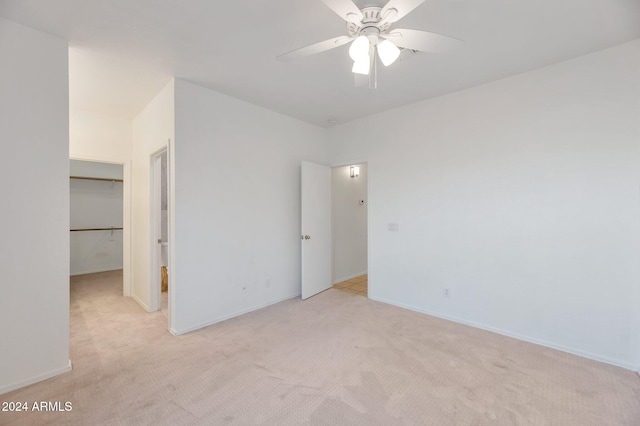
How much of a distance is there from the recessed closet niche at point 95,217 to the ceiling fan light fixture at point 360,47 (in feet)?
21.1

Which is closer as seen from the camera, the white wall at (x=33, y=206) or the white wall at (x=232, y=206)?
the white wall at (x=33, y=206)

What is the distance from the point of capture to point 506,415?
5.79 feet

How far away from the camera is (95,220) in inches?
239

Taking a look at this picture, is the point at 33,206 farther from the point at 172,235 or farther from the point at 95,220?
the point at 95,220

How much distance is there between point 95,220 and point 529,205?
305 inches

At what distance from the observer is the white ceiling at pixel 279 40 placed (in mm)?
1878

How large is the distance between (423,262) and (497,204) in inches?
42.4

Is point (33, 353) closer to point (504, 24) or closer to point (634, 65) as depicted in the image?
point (504, 24)

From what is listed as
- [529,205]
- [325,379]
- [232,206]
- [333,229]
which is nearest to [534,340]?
[529,205]

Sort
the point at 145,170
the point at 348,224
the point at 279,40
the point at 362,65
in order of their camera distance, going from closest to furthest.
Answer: the point at 362,65 → the point at 279,40 → the point at 145,170 → the point at 348,224

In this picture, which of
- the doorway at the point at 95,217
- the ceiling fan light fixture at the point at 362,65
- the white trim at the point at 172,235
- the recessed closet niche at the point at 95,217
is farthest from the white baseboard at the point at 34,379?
the recessed closet niche at the point at 95,217

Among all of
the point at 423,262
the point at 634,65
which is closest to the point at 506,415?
the point at 423,262

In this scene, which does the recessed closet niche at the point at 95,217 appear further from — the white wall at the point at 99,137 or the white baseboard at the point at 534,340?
the white baseboard at the point at 534,340

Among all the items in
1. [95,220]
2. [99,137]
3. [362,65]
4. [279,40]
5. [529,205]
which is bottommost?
[95,220]
